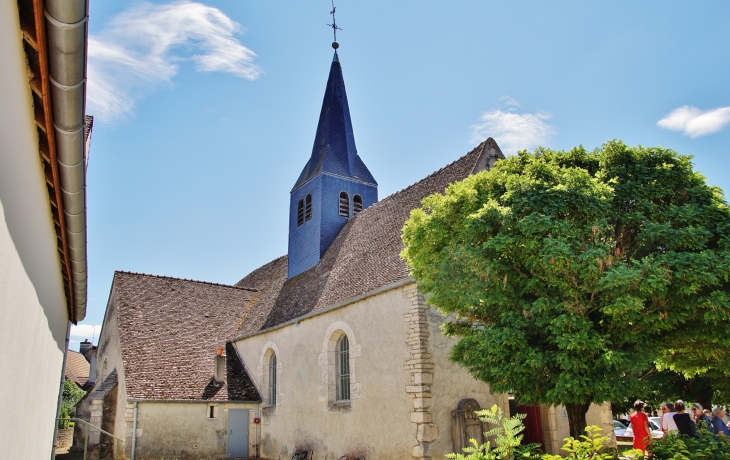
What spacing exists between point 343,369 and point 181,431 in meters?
5.48

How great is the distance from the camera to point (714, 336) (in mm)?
6910

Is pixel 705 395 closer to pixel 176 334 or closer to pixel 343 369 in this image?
pixel 343 369

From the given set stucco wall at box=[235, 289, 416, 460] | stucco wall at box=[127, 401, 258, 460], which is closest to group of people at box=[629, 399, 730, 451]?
stucco wall at box=[235, 289, 416, 460]

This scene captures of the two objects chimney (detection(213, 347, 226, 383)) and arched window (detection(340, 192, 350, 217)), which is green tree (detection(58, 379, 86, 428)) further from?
arched window (detection(340, 192, 350, 217))

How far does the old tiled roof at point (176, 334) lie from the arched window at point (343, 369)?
4474 millimetres

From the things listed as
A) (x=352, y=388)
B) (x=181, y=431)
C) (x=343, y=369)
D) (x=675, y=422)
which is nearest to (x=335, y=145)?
(x=343, y=369)

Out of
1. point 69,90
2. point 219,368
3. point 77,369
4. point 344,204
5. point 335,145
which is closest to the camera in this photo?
point 69,90

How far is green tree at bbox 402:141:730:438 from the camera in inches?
265

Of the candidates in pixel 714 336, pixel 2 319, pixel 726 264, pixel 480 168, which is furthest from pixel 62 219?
pixel 480 168

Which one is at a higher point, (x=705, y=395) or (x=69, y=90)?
(x=69, y=90)

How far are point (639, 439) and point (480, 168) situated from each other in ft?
21.9

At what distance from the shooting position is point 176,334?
57.6 ft

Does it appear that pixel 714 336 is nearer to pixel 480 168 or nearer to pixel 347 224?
pixel 480 168

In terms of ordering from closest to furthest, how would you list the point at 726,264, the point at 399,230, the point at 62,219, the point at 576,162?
1. the point at 62,219
2. the point at 726,264
3. the point at 576,162
4. the point at 399,230
